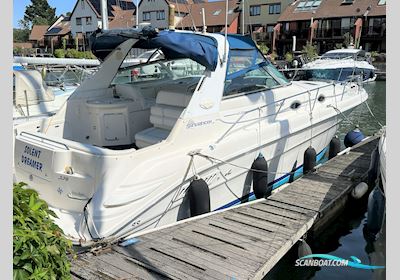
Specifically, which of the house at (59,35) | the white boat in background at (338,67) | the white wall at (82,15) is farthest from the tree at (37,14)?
the white boat in background at (338,67)

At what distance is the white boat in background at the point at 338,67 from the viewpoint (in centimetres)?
2488

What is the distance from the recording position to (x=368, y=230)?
6.32 metres

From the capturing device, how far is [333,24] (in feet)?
144

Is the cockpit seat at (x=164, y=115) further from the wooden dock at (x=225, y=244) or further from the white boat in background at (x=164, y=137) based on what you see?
the wooden dock at (x=225, y=244)

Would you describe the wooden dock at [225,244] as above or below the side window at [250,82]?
below

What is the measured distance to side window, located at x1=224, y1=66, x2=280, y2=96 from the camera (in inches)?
253

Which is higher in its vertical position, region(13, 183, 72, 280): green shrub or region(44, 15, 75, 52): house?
region(44, 15, 75, 52): house

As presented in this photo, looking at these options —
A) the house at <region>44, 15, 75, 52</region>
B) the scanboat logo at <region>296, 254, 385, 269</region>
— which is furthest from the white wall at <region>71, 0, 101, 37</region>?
the scanboat logo at <region>296, 254, 385, 269</region>

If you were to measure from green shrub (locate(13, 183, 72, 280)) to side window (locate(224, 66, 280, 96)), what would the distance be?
13.6 feet

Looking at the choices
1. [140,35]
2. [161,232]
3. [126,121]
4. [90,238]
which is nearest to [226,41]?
[140,35]

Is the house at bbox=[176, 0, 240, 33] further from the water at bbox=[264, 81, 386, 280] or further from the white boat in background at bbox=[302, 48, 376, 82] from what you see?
the water at bbox=[264, 81, 386, 280]

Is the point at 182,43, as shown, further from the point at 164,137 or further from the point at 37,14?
the point at 37,14

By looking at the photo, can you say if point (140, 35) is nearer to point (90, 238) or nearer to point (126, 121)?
point (126, 121)

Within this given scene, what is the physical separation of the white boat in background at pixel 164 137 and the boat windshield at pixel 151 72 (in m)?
0.03
